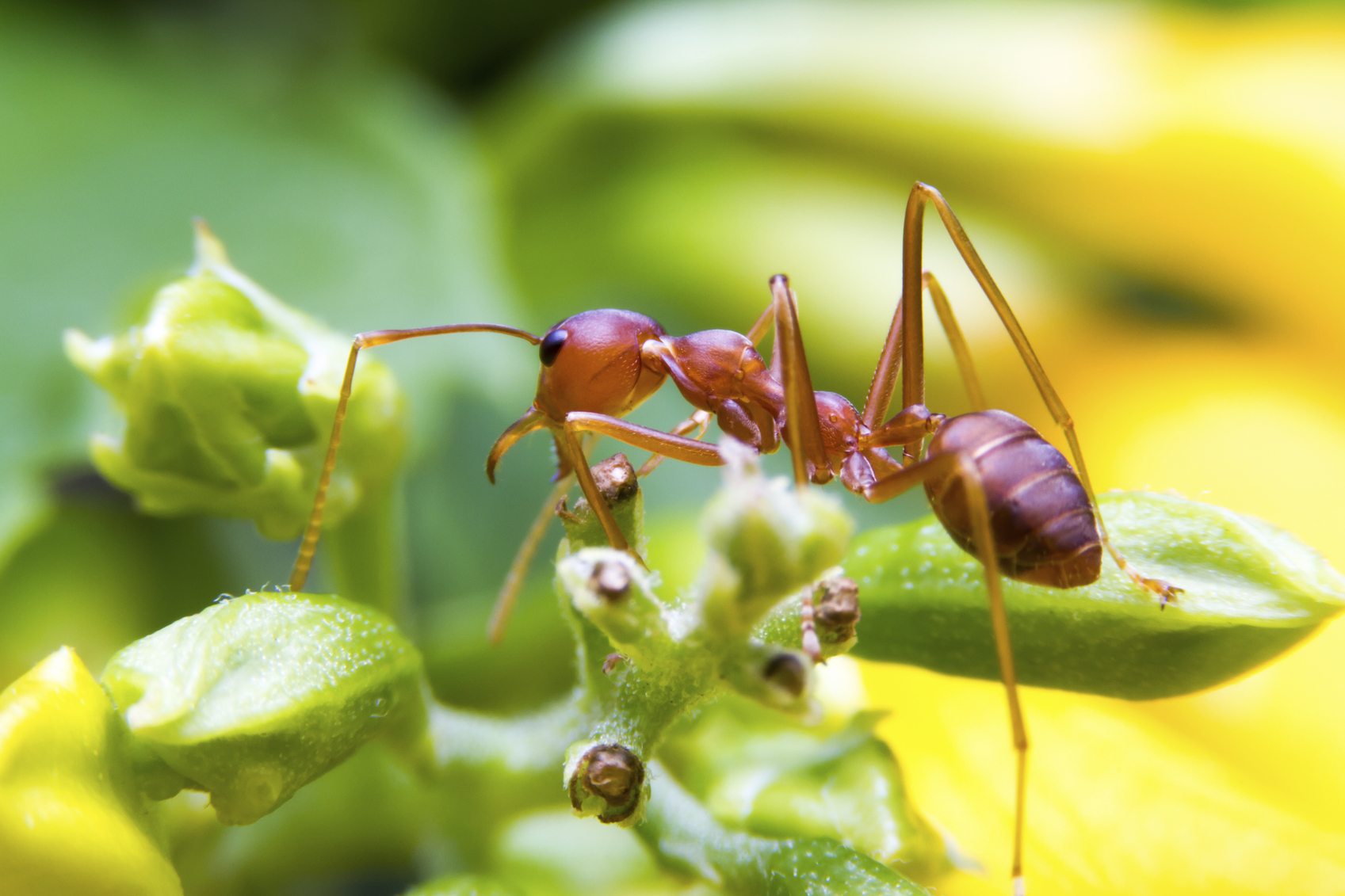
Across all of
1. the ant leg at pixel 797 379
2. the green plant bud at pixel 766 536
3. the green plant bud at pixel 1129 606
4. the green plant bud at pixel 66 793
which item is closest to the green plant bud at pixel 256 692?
the green plant bud at pixel 66 793

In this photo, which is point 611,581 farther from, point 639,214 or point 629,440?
point 639,214

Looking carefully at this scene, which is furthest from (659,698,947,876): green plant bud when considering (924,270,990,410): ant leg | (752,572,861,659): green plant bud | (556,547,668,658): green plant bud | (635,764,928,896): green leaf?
(924,270,990,410): ant leg

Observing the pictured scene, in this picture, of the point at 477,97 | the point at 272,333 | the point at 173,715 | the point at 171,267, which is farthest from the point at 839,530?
the point at 477,97

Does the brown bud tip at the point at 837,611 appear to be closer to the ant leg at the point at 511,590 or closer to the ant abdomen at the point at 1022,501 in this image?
the ant abdomen at the point at 1022,501

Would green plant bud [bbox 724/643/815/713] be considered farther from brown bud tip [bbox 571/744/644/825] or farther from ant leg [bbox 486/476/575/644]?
ant leg [bbox 486/476/575/644]

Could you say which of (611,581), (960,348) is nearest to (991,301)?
(960,348)
